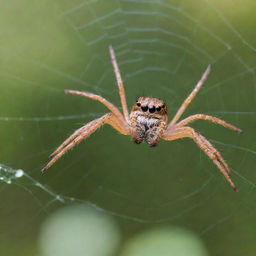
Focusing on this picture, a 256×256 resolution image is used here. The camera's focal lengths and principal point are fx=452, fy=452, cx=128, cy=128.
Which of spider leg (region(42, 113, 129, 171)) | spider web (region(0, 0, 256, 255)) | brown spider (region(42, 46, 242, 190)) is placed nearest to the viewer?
spider leg (region(42, 113, 129, 171))

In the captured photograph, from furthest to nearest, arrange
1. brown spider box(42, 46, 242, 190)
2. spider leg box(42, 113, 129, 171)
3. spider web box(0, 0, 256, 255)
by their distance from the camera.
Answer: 1. spider web box(0, 0, 256, 255)
2. brown spider box(42, 46, 242, 190)
3. spider leg box(42, 113, 129, 171)

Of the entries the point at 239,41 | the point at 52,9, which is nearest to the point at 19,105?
the point at 52,9

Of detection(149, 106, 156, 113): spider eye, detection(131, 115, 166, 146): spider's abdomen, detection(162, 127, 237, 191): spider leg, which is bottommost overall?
detection(162, 127, 237, 191): spider leg

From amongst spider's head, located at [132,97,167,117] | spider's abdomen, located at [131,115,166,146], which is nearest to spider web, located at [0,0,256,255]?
spider's abdomen, located at [131,115,166,146]

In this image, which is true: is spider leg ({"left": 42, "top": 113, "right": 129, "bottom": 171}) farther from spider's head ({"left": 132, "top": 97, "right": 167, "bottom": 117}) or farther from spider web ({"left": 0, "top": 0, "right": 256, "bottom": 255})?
spider web ({"left": 0, "top": 0, "right": 256, "bottom": 255})

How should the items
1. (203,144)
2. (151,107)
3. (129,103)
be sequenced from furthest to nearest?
(129,103) < (151,107) < (203,144)

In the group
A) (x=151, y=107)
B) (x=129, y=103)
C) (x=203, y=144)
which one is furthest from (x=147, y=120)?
(x=129, y=103)

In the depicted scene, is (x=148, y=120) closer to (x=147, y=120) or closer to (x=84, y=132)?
(x=147, y=120)

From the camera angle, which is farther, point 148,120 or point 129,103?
point 129,103

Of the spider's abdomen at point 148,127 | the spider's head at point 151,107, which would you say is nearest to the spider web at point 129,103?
the spider's abdomen at point 148,127
